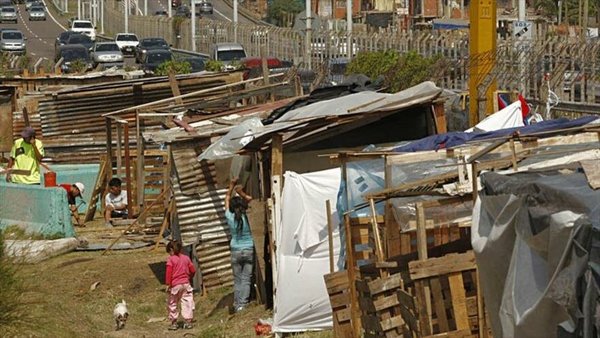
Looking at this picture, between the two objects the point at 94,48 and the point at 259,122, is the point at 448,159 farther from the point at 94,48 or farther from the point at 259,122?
the point at 94,48

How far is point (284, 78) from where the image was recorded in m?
25.3

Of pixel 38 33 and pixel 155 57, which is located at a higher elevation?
pixel 38 33

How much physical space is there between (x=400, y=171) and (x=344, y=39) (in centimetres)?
2502

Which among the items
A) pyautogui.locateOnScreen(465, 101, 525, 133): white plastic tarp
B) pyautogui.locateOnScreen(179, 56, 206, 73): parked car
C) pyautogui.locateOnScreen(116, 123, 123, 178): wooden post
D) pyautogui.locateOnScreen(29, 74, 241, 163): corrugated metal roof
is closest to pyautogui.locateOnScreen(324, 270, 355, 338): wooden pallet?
pyautogui.locateOnScreen(465, 101, 525, 133): white plastic tarp

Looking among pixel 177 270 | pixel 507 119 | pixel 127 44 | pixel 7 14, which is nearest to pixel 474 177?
pixel 507 119

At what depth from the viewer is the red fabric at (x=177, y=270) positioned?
16.0 meters

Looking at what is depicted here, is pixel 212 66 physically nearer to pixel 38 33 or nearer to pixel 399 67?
pixel 399 67

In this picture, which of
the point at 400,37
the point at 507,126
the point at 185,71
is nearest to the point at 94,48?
the point at 185,71

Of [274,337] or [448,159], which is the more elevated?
[448,159]

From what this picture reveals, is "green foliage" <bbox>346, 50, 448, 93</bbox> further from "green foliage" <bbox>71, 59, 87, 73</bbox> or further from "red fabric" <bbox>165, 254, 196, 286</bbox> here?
"green foliage" <bbox>71, 59, 87, 73</bbox>

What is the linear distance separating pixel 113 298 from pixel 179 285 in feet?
7.06

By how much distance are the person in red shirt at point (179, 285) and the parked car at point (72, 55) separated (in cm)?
3782

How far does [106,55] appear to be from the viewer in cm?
5756

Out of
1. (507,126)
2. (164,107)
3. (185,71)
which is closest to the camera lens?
(507,126)
